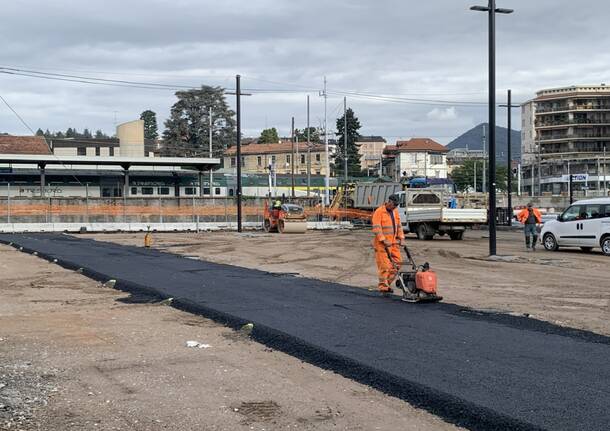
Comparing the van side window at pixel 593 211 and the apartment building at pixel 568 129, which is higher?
the apartment building at pixel 568 129

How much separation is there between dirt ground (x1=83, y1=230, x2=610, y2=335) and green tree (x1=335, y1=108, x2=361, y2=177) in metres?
77.8

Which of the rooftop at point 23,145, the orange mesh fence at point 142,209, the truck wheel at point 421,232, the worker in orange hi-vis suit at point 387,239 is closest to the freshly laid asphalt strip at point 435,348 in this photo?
the worker in orange hi-vis suit at point 387,239

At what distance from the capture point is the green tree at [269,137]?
14625 cm

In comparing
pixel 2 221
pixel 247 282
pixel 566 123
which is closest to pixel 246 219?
pixel 2 221

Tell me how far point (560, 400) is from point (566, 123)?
378 feet

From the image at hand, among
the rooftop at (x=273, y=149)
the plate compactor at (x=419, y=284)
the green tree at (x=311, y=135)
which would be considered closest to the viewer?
the plate compactor at (x=419, y=284)

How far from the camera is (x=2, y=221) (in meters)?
46.2

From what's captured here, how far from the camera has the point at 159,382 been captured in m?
7.51

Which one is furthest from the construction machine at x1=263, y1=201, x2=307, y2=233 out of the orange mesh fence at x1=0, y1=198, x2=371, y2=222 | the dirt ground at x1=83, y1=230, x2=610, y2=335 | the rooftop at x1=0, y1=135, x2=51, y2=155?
the rooftop at x1=0, y1=135, x2=51, y2=155

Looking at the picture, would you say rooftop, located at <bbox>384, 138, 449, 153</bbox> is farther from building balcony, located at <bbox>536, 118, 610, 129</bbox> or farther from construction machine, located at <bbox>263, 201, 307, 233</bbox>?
construction machine, located at <bbox>263, 201, 307, 233</bbox>

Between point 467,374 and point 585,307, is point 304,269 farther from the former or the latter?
point 467,374

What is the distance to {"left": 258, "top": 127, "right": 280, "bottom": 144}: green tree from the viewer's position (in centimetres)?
14625

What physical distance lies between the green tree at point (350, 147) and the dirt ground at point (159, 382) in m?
99.8

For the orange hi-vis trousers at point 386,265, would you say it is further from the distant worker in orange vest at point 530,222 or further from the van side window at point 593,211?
the distant worker in orange vest at point 530,222
